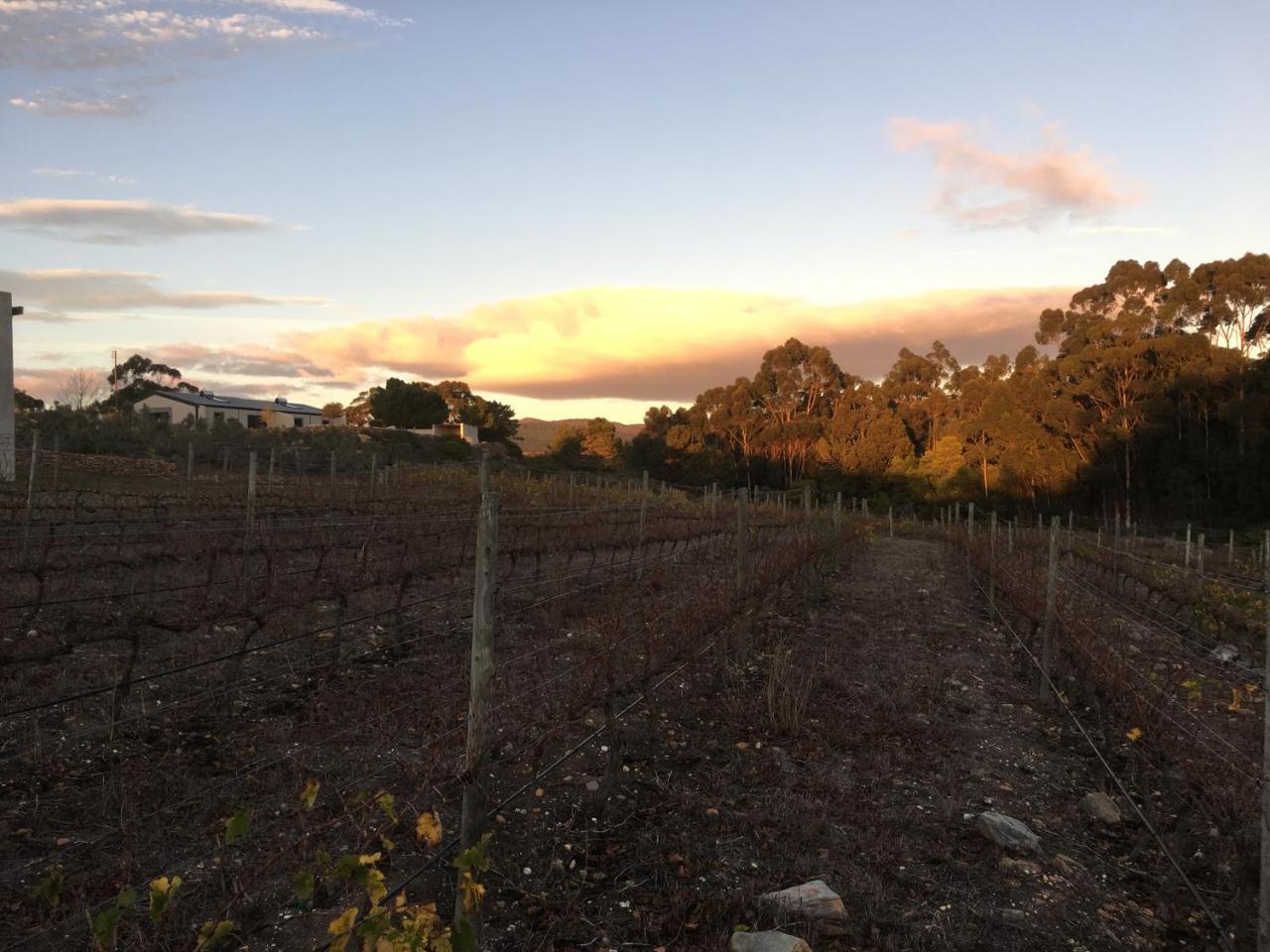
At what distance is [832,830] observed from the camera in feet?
15.3

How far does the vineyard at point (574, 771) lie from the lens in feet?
11.9

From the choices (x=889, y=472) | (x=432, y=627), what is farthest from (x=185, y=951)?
(x=889, y=472)

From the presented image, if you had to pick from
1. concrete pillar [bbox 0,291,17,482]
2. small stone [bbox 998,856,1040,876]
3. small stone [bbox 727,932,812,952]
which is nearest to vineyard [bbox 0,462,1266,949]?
small stone [bbox 998,856,1040,876]

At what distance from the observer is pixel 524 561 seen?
1498 cm

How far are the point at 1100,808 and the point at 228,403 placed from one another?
70.0 m

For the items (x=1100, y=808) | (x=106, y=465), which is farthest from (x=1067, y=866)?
(x=106, y=465)

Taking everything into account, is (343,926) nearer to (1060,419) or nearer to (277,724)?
(277,724)

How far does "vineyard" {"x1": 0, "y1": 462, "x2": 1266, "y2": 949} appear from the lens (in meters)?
3.64

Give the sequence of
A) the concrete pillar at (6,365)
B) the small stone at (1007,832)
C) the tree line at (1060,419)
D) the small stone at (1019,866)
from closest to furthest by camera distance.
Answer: the small stone at (1019,866)
the small stone at (1007,832)
the concrete pillar at (6,365)
the tree line at (1060,419)

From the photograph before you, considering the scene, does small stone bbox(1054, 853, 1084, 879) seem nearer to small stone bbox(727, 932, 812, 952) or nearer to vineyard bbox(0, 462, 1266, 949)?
vineyard bbox(0, 462, 1266, 949)

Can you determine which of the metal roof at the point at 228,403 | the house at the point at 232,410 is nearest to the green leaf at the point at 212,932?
the house at the point at 232,410

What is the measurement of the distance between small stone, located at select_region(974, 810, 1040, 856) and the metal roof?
210ft

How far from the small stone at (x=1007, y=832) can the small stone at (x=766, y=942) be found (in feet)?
5.59

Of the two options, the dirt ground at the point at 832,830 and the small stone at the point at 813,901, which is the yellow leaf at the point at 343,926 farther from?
the small stone at the point at 813,901
